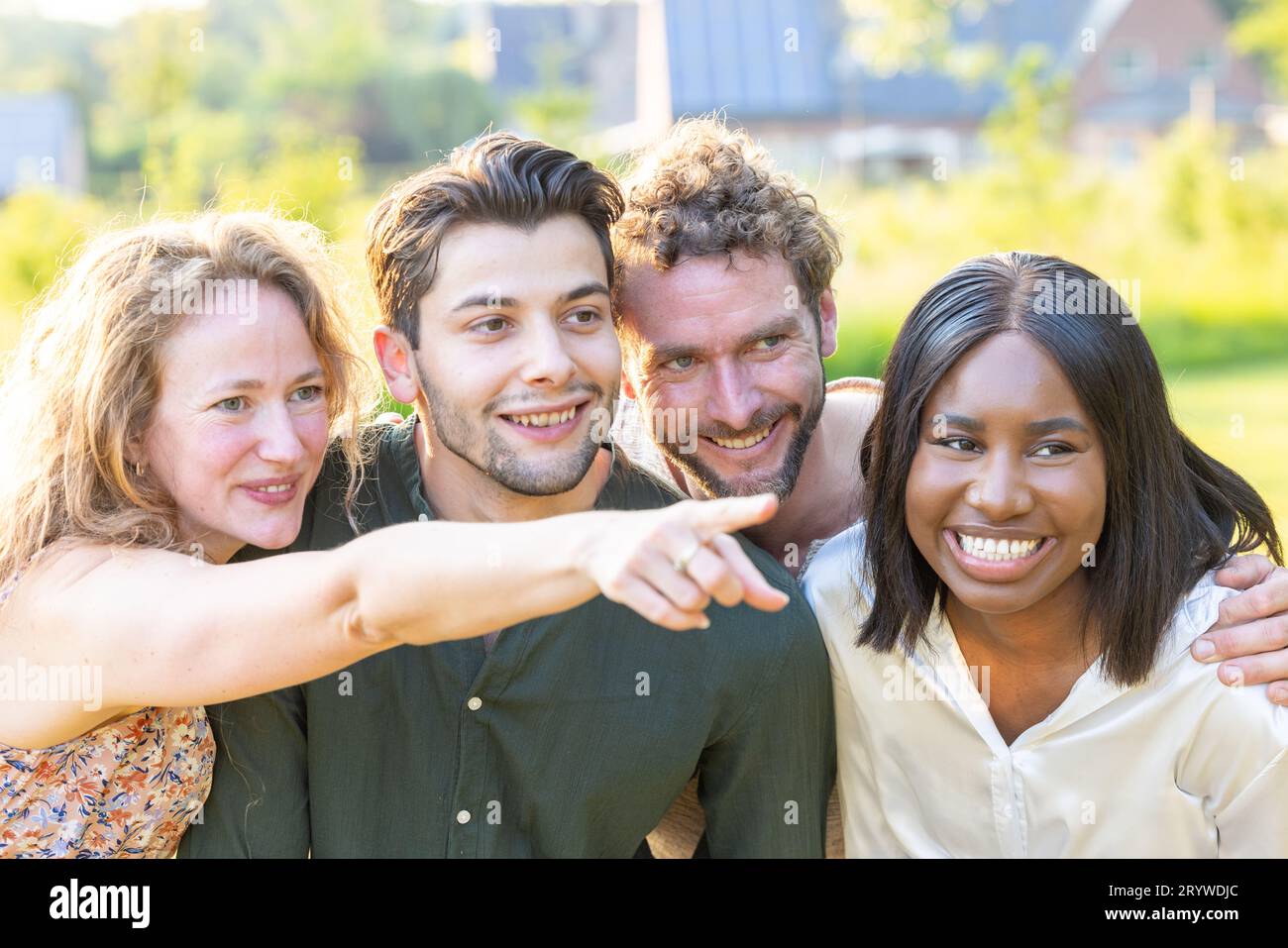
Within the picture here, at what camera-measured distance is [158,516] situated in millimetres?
3254

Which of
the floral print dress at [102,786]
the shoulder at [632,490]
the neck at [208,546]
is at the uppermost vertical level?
the shoulder at [632,490]

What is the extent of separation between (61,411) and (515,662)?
1.27 m

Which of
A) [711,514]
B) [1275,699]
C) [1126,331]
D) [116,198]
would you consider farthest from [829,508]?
[116,198]

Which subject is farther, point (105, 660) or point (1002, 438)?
point (1002, 438)

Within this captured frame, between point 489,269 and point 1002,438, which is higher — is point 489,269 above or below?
above

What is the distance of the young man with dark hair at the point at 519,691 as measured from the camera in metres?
3.48

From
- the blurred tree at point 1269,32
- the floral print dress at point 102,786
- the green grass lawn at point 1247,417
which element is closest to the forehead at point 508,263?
the floral print dress at point 102,786

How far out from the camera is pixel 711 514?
2.29 m

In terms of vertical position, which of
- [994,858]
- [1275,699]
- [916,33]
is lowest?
[994,858]

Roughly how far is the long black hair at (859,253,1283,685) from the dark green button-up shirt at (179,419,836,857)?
0.33 m

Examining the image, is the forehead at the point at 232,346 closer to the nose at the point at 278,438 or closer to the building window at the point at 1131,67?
the nose at the point at 278,438

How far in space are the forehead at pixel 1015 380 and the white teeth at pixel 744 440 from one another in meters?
0.80

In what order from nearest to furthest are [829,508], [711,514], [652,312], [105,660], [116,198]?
[711,514] → [105,660] → [652,312] → [829,508] → [116,198]
